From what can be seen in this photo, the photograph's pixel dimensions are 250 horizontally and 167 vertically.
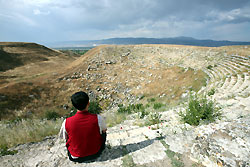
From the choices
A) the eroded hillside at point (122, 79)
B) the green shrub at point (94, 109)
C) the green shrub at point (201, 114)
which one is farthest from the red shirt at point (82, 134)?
the eroded hillside at point (122, 79)

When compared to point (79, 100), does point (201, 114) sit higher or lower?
lower

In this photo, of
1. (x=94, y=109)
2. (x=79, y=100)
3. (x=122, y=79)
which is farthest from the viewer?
(x=122, y=79)

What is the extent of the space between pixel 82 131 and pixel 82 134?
0.20ft

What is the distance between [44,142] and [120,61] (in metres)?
22.7

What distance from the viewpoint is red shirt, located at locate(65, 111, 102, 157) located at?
90.2 inches

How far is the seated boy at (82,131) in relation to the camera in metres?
2.29

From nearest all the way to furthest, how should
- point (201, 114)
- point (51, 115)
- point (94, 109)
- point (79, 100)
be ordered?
point (79, 100), point (201, 114), point (94, 109), point (51, 115)

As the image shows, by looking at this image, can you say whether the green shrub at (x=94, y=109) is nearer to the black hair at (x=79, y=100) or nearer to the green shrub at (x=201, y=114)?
the green shrub at (x=201, y=114)

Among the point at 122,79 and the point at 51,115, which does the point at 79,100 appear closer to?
the point at 51,115

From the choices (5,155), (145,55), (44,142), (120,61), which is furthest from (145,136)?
(145,55)

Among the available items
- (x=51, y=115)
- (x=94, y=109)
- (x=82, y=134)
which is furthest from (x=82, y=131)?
(x=51, y=115)

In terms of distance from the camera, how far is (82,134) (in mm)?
2295

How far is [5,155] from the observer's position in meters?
3.16

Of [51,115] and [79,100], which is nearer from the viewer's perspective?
[79,100]
